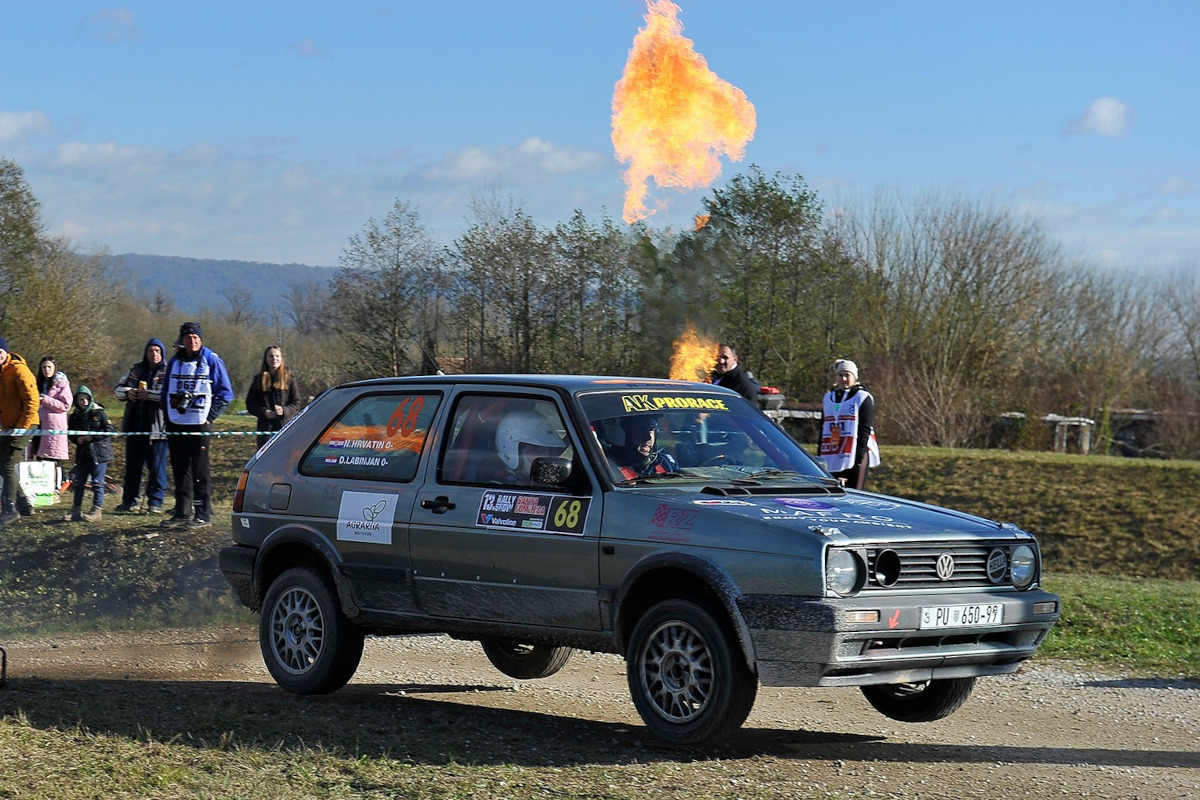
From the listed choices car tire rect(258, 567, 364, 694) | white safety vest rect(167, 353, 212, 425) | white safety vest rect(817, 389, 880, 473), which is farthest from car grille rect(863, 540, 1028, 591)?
white safety vest rect(167, 353, 212, 425)

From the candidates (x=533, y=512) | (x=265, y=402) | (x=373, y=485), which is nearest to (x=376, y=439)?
(x=373, y=485)

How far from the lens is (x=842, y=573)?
636cm

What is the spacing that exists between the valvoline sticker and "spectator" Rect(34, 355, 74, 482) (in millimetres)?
12191

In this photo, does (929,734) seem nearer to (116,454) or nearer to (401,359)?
(116,454)

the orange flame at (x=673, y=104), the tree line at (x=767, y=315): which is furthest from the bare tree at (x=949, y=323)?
the orange flame at (x=673, y=104)

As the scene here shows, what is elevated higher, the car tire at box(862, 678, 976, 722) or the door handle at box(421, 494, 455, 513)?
the door handle at box(421, 494, 455, 513)

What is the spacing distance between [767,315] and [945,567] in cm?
2510

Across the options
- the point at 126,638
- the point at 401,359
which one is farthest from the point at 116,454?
the point at 126,638

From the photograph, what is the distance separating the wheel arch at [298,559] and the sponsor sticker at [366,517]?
0.15 meters

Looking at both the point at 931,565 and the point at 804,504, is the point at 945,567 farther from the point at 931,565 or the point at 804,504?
the point at 804,504

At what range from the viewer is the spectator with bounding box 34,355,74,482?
1675 centimetres

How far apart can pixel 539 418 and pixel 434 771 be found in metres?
2.21

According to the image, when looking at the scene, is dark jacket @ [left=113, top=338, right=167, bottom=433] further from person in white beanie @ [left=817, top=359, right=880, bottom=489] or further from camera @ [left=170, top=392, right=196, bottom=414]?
person in white beanie @ [left=817, top=359, right=880, bottom=489]

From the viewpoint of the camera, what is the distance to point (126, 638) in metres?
12.1
